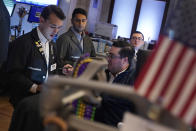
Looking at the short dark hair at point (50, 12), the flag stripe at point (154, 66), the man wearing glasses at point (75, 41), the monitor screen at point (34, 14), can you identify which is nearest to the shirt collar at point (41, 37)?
the short dark hair at point (50, 12)

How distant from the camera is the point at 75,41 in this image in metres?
2.59

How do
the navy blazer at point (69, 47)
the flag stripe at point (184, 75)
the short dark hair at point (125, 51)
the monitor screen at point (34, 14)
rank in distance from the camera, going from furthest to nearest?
the monitor screen at point (34, 14) → the navy blazer at point (69, 47) → the short dark hair at point (125, 51) → the flag stripe at point (184, 75)

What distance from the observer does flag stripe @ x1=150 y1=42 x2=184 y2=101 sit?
59cm

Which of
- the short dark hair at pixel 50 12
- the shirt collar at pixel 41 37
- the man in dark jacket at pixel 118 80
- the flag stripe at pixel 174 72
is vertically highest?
the short dark hair at pixel 50 12

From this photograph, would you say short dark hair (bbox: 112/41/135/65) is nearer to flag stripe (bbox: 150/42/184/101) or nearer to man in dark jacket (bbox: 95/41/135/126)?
man in dark jacket (bbox: 95/41/135/126)

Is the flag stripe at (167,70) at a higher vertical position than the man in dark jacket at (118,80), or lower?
higher

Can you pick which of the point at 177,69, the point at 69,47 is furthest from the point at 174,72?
the point at 69,47

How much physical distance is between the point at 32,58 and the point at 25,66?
73mm

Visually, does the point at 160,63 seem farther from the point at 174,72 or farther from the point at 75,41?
the point at 75,41

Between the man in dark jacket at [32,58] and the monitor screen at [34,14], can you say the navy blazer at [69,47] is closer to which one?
the man in dark jacket at [32,58]

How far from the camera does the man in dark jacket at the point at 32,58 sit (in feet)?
5.38

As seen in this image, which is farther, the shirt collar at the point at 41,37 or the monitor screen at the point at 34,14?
the monitor screen at the point at 34,14

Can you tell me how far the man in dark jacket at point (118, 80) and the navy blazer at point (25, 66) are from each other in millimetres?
487

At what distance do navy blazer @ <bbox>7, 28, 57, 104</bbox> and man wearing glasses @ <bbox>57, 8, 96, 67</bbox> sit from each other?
682 millimetres
